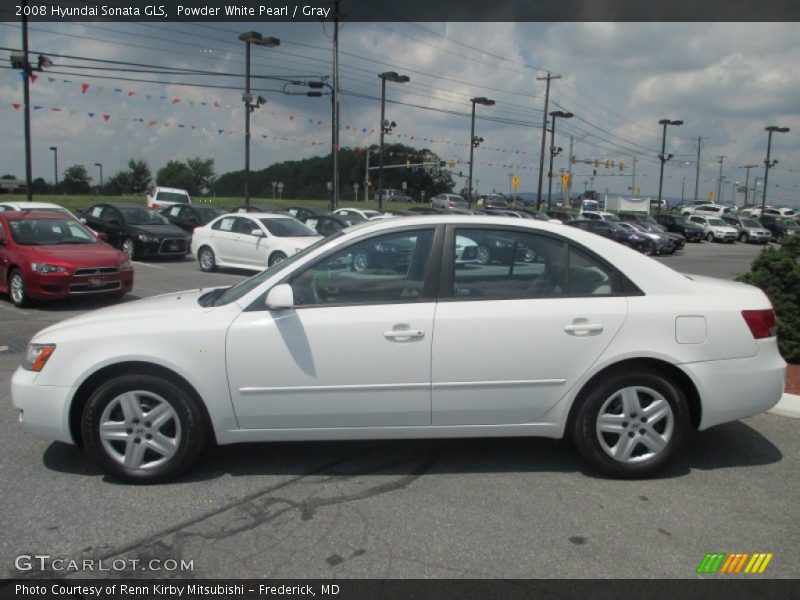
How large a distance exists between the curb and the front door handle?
335 centimetres

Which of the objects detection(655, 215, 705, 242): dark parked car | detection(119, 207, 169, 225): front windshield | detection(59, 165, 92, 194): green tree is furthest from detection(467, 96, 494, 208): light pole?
detection(59, 165, 92, 194): green tree

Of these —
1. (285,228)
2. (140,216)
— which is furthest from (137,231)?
(285,228)

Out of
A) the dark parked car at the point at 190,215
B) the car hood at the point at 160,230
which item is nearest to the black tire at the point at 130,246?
the car hood at the point at 160,230

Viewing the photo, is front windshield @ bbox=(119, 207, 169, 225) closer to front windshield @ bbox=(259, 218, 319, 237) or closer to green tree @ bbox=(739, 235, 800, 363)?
front windshield @ bbox=(259, 218, 319, 237)

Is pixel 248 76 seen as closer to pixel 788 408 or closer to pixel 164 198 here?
pixel 164 198

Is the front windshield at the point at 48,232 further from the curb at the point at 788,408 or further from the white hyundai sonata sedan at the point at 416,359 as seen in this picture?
the curb at the point at 788,408

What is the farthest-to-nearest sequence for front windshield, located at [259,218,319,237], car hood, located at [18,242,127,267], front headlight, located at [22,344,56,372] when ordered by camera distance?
front windshield, located at [259,218,319,237], car hood, located at [18,242,127,267], front headlight, located at [22,344,56,372]

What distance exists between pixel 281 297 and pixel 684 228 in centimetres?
4489

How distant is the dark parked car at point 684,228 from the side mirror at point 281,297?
4456 cm

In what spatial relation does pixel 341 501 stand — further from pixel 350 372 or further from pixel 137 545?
pixel 137 545

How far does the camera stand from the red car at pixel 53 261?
10391 millimetres

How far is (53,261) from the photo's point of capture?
10.4 meters

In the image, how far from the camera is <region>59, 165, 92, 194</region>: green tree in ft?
361
